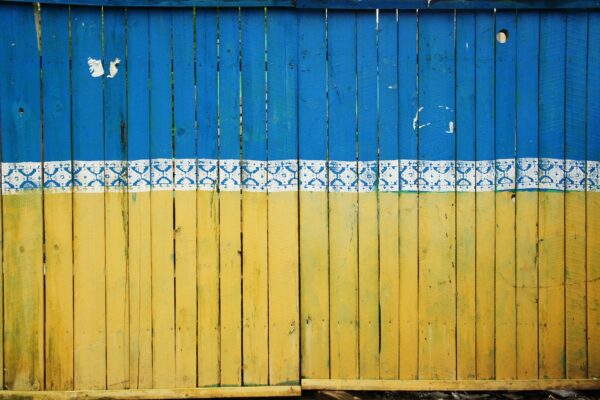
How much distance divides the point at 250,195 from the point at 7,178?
1.33 metres

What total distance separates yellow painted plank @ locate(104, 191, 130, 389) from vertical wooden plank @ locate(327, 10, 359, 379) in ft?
3.78

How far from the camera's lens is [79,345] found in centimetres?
323

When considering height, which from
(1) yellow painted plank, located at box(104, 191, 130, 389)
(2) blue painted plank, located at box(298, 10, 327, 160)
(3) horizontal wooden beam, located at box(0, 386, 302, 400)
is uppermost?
(2) blue painted plank, located at box(298, 10, 327, 160)

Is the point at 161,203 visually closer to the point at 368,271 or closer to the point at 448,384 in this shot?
the point at 368,271

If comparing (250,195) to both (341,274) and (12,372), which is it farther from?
(12,372)

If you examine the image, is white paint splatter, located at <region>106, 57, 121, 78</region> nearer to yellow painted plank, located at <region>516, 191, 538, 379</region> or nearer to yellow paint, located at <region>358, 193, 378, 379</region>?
yellow paint, located at <region>358, 193, 378, 379</region>

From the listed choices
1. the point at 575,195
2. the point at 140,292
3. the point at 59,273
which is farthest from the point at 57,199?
the point at 575,195

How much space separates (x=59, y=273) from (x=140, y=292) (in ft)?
1.49

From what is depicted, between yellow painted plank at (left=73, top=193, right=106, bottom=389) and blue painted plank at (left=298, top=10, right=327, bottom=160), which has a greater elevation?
blue painted plank at (left=298, top=10, right=327, bottom=160)

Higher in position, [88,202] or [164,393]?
[88,202]

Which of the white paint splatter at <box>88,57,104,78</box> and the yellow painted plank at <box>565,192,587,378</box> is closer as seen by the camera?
the white paint splatter at <box>88,57,104,78</box>

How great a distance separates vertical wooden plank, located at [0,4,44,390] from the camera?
318cm

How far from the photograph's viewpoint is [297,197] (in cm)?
326

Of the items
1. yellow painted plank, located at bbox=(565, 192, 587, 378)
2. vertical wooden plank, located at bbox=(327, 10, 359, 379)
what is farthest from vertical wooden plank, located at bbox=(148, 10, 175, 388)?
yellow painted plank, located at bbox=(565, 192, 587, 378)
